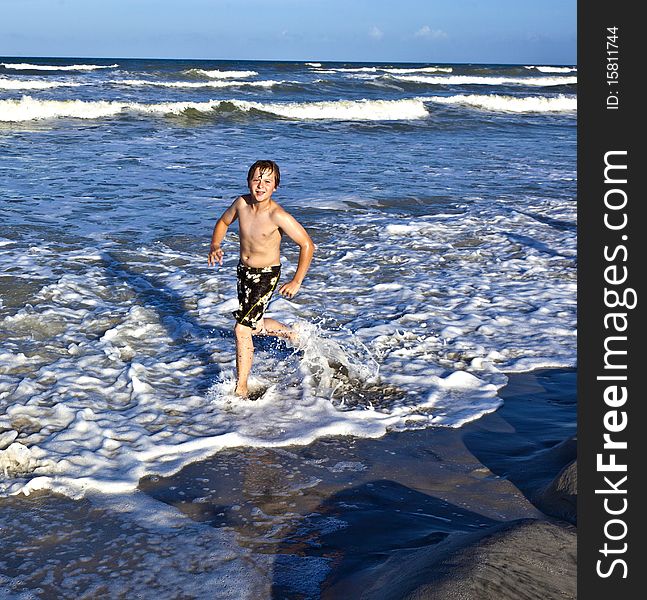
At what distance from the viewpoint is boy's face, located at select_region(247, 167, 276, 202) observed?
493cm

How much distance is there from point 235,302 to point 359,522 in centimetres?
396

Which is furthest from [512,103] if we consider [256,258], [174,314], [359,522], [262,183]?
[359,522]

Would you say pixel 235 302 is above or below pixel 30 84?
below

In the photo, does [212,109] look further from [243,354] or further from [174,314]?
[243,354]

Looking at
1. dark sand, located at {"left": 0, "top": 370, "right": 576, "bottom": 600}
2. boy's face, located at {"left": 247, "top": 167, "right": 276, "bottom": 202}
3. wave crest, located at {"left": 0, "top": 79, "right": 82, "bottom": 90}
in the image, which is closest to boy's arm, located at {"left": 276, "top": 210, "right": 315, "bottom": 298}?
boy's face, located at {"left": 247, "top": 167, "right": 276, "bottom": 202}

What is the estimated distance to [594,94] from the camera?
103 inches

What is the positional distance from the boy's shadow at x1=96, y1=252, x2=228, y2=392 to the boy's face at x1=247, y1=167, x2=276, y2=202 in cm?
146

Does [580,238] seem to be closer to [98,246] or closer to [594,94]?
[594,94]

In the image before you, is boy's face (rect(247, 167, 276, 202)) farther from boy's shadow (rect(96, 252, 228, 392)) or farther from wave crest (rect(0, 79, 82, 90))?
wave crest (rect(0, 79, 82, 90))

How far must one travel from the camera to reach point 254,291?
5.23 meters

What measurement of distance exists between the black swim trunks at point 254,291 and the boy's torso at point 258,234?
2.0 inches

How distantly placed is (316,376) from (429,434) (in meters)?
1.10

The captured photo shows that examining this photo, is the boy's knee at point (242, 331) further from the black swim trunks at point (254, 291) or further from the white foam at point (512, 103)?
the white foam at point (512, 103)

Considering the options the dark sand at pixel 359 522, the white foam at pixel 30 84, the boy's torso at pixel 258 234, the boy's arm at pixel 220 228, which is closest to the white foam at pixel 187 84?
the white foam at pixel 30 84
